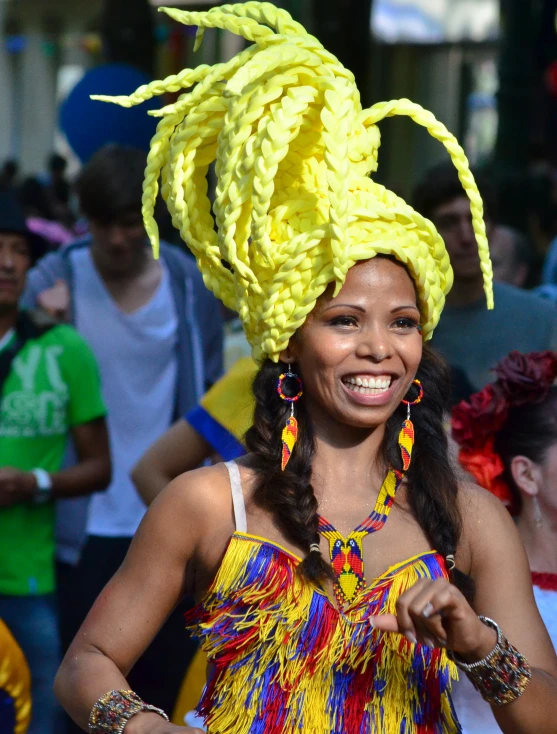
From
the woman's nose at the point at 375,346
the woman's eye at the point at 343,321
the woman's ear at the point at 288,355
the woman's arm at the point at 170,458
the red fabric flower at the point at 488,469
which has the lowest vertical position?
the woman's arm at the point at 170,458

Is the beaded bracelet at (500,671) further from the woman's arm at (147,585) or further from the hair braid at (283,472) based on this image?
the woman's arm at (147,585)

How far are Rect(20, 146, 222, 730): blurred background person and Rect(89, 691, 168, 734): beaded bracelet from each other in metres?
2.57

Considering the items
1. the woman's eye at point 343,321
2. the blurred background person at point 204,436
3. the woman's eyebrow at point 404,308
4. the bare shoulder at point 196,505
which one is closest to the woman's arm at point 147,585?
the bare shoulder at point 196,505

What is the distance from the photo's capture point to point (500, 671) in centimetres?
238

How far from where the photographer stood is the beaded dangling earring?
261 cm

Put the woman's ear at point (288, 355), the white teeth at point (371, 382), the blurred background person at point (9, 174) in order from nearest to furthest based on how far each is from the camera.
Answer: the white teeth at point (371, 382) < the woman's ear at point (288, 355) < the blurred background person at point (9, 174)

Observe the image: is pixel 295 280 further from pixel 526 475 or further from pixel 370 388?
pixel 526 475

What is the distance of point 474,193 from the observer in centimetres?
271

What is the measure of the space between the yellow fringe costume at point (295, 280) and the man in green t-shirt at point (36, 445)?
71.6 inches

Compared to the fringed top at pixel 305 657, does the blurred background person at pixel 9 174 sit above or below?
below

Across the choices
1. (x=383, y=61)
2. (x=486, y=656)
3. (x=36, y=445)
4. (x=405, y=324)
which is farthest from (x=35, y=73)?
(x=486, y=656)

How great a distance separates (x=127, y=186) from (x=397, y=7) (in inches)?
483

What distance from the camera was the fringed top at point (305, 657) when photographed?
2.47 m

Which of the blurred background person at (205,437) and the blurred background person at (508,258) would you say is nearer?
the blurred background person at (205,437)
